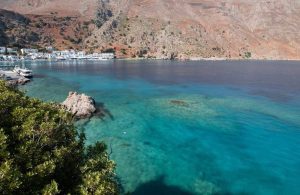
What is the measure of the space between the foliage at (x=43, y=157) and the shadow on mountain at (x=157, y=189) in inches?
396

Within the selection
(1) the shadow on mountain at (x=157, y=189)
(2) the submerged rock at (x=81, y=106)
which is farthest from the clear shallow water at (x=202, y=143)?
(2) the submerged rock at (x=81, y=106)

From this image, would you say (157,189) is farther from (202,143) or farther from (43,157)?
(43,157)

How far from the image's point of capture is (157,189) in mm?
33031

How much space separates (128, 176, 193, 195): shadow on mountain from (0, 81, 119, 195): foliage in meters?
10.1

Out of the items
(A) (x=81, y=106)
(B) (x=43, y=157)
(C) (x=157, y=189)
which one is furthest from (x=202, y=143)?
(B) (x=43, y=157)

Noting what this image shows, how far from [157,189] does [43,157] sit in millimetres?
16700

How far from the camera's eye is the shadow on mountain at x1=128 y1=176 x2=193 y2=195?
1270 inches

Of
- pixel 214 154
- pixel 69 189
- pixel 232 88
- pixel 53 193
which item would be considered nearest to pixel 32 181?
pixel 53 193

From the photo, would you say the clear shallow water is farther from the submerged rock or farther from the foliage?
the foliage

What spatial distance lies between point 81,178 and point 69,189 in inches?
43.6

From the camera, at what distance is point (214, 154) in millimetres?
43219

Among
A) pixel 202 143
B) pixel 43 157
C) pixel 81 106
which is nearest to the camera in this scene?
pixel 43 157

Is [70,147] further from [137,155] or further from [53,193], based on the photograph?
[137,155]

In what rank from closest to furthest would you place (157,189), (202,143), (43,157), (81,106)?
(43,157) < (157,189) < (202,143) < (81,106)
